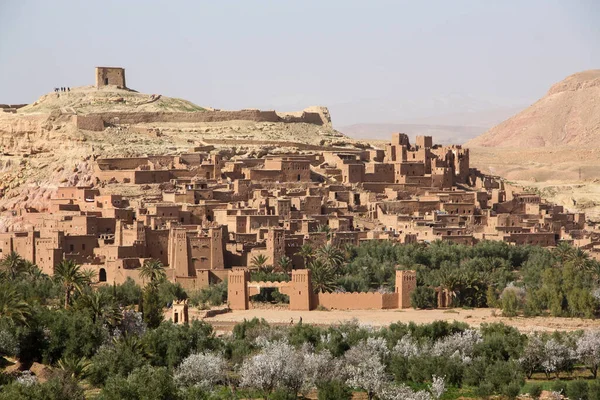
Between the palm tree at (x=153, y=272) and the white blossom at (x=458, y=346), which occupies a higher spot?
the palm tree at (x=153, y=272)

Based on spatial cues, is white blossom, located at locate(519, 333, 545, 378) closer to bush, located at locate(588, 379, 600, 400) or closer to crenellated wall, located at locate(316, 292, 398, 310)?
bush, located at locate(588, 379, 600, 400)

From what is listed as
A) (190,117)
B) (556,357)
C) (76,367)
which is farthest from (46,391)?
(190,117)

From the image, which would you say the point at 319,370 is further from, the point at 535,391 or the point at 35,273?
the point at 35,273

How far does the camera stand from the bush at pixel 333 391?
3947cm

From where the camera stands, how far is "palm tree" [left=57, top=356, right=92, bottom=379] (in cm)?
3994

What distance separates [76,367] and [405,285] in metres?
14.1

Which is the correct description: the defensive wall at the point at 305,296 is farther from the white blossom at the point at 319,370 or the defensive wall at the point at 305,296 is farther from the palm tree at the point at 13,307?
the white blossom at the point at 319,370

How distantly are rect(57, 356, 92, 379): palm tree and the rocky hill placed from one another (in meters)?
19.3

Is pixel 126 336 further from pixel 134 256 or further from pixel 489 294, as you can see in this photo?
pixel 489 294

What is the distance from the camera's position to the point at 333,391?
130 ft

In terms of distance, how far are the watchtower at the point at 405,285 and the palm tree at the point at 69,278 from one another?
9.26 meters

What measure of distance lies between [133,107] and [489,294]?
91.6 ft

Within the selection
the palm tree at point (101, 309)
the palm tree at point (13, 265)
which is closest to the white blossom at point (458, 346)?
the palm tree at point (101, 309)

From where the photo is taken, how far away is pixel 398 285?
51.4 meters
